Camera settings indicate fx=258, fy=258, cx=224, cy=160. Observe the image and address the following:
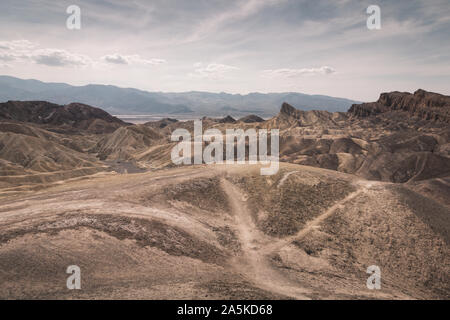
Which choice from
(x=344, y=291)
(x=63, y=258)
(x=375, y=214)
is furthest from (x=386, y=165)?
(x=63, y=258)

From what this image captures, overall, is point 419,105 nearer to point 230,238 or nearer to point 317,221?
point 317,221

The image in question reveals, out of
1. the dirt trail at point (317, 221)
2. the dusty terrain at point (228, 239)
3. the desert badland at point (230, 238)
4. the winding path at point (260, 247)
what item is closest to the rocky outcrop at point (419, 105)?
the desert badland at point (230, 238)

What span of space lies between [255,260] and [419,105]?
7784 inches

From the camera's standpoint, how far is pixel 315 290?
21.2 metres

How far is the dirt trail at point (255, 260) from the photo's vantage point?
21062 millimetres

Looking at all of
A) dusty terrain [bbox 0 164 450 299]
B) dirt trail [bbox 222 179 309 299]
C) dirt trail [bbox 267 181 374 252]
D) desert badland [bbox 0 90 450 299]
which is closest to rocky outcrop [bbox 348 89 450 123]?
desert badland [bbox 0 90 450 299]

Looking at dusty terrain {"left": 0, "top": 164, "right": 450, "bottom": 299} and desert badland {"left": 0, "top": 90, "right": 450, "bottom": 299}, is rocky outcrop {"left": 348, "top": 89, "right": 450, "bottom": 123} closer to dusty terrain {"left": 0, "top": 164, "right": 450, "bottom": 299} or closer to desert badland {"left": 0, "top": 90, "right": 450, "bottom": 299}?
desert badland {"left": 0, "top": 90, "right": 450, "bottom": 299}

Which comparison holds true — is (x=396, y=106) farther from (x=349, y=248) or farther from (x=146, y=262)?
(x=146, y=262)

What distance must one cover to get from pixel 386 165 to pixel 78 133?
186m

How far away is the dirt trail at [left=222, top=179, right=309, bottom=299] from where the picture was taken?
2106cm

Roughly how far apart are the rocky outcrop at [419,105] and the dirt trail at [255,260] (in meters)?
168

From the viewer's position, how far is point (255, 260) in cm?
2620

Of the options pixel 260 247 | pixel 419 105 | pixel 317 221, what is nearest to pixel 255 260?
pixel 260 247

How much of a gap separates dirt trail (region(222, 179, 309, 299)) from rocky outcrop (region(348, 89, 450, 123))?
168075mm
